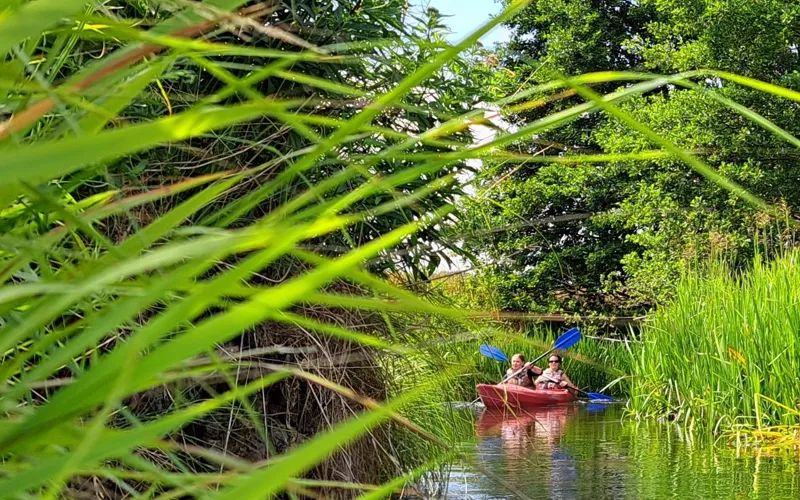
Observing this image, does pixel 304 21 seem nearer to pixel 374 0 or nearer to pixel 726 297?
pixel 374 0

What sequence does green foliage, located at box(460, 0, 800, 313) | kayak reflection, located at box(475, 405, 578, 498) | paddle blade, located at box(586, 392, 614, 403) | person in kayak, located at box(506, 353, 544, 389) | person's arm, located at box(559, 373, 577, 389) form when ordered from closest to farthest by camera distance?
kayak reflection, located at box(475, 405, 578, 498)
paddle blade, located at box(586, 392, 614, 403)
person's arm, located at box(559, 373, 577, 389)
person in kayak, located at box(506, 353, 544, 389)
green foliage, located at box(460, 0, 800, 313)

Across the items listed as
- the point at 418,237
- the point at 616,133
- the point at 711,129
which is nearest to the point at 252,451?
the point at 418,237

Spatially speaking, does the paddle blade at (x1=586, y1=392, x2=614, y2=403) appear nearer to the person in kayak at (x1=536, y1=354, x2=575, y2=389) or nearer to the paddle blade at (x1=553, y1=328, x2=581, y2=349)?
the person in kayak at (x1=536, y1=354, x2=575, y2=389)

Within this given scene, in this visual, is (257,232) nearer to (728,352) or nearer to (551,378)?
(728,352)

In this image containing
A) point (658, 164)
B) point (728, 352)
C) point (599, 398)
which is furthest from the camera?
point (658, 164)

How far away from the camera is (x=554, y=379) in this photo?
37.0 feet

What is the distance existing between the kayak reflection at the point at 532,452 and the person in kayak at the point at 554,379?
228 centimetres

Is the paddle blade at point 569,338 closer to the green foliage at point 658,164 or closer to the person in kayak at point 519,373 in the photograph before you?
the person in kayak at point 519,373

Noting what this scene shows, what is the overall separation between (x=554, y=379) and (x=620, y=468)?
636 cm

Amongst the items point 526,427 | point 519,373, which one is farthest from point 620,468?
point 519,373

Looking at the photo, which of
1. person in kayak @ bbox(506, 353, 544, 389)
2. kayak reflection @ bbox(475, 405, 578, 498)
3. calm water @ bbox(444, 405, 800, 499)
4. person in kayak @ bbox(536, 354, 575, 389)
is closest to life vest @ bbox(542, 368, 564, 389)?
person in kayak @ bbox(536, 354, 575, 389)

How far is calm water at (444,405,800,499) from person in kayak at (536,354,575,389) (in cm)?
400

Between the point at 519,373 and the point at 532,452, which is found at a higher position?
the point at 532,452

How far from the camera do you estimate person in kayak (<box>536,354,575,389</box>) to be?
11.2 metres
